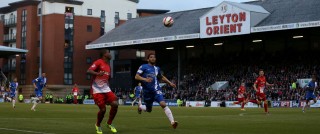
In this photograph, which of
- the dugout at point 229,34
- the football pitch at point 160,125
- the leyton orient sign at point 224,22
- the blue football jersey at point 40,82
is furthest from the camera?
→ the leyton orient sign at point 224,22

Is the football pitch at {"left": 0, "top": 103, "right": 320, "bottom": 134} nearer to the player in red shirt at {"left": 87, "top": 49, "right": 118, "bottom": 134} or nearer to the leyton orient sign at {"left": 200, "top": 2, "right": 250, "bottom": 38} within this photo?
the player in red shirt at {"left": 87, "top": 49, "right": 118, "bottom": 134}

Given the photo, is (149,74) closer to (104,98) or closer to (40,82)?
(104,98)

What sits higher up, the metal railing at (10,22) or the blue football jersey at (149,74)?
the metal railing at (10,22)

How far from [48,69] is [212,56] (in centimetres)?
3295

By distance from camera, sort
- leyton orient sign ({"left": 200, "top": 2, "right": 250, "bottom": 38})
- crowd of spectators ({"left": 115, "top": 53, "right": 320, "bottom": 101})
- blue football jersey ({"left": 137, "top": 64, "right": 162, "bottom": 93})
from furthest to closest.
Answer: leyton orient sign ({"left": 200, "top": 2, "right": 250, "bottom": 38}), crowd of spectators ({"left": 115, "top": 53, "right": 320, "bottom": 101}), blue football jersey ({"left": 137, "top": 64, "right": 162, "bottom": 93})

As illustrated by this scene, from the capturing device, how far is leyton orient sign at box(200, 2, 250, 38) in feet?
192

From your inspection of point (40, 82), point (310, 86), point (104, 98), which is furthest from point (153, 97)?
point (40, 82)

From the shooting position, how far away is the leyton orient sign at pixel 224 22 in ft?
192

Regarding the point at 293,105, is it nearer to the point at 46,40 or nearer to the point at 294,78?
the point at 294,78

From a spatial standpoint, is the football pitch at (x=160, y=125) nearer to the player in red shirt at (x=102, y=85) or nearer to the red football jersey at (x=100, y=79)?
the player in red shirt at (x=102, y=85)

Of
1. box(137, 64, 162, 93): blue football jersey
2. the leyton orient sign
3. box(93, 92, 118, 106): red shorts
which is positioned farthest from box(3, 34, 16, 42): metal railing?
box(93, 92, 118, 106): red shorts

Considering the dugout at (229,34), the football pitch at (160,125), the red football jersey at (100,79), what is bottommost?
the football pitch at (160,125)

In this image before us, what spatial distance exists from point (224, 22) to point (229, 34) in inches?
60.7

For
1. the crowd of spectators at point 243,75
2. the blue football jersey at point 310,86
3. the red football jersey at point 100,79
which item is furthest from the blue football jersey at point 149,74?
the crowd of spectators at point 243,75
